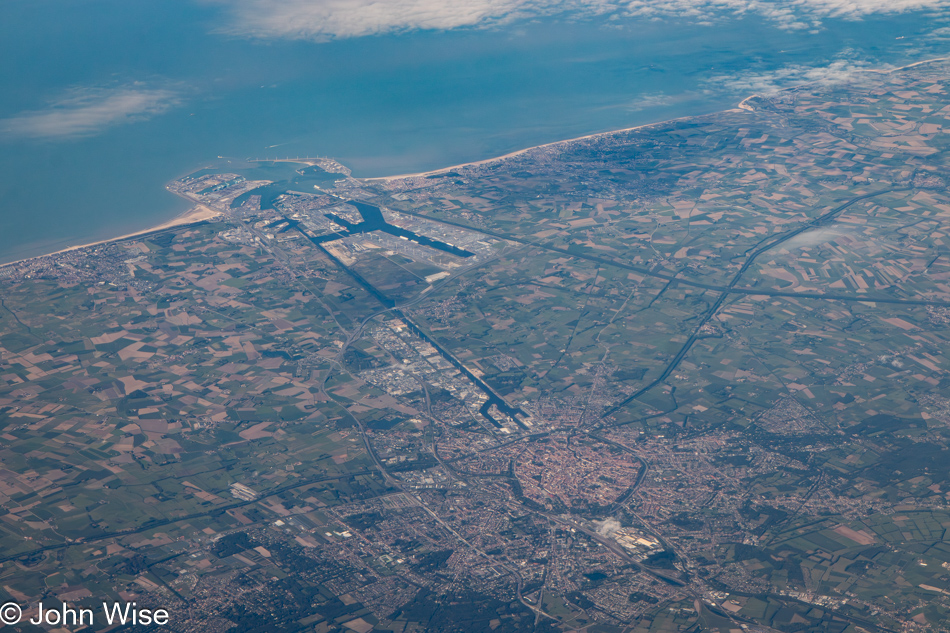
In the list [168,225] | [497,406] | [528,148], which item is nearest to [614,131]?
[528,148]

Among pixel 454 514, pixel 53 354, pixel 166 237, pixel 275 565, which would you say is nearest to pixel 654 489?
pixel 454 514

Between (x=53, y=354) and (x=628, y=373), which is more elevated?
(x=53, y=354)

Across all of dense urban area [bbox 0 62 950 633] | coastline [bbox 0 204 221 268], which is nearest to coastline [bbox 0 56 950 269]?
coastline [bbox 0 204 221 268]

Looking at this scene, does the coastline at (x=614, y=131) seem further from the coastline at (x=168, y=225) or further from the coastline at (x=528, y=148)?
the coastline at (x=168, y=225)

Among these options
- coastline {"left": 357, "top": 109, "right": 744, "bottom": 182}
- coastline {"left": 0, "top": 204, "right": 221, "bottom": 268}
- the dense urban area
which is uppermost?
coastline {"left": 357, "top": 109, "right": 744, "bottom": 182}

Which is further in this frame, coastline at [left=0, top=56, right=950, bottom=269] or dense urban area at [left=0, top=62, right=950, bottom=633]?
coastline at [left=0, top=56, right=950, bottom=269]

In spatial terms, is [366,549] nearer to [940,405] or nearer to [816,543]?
[816,543]

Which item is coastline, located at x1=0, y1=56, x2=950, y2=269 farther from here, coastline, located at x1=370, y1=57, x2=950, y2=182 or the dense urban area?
the dense urban area

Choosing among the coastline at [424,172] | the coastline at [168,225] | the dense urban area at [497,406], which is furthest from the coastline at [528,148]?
the coastline at [168,225]

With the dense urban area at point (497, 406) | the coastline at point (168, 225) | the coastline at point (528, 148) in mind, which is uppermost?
the coastline at point (528, 148)

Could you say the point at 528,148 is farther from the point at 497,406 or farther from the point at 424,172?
the point at 497,406

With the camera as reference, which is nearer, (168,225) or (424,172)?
(168,225)
